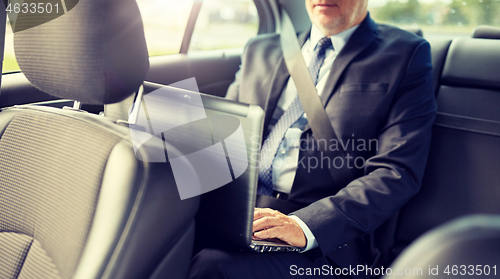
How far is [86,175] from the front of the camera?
69 centimetres

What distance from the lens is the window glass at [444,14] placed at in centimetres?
142

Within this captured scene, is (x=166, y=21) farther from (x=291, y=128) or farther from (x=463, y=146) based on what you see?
(x=463, y=146)

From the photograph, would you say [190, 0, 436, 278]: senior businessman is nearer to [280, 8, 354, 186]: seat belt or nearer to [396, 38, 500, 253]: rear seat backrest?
[280, 8, 354, 186]: seat belt

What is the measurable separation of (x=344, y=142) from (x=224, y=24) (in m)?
1.57

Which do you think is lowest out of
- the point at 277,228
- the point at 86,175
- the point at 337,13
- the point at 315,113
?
the point at 277,228

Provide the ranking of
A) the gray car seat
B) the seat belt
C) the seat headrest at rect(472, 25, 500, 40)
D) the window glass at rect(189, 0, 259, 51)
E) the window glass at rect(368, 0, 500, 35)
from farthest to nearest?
the window glass at rect(189, 0, 259, 51) → the window glass at rect(368, 0, 500, 35) → the seat headrest at rect(472, 25, 500, 40) → the seat belt → the gray car seat

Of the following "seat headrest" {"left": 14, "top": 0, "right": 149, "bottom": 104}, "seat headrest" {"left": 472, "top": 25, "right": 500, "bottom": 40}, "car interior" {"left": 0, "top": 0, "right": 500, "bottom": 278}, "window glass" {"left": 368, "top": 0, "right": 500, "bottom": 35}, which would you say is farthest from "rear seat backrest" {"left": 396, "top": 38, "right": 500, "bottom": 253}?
"seat headrest" {"left": 14, "top": 0, "right": 149, "bottom": 104}

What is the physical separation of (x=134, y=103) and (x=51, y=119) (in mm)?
179

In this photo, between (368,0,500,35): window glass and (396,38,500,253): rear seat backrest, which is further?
(368,0,500,35): window glass

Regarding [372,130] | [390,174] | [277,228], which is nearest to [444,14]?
[372,130]

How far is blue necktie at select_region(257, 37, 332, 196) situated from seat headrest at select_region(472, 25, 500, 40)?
1.82 feet

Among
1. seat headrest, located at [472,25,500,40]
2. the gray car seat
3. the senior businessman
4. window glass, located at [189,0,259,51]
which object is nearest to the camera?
the gray car seat

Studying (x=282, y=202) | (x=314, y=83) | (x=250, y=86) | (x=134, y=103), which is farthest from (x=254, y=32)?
(x=134, y=103)

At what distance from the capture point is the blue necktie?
1260 mm
